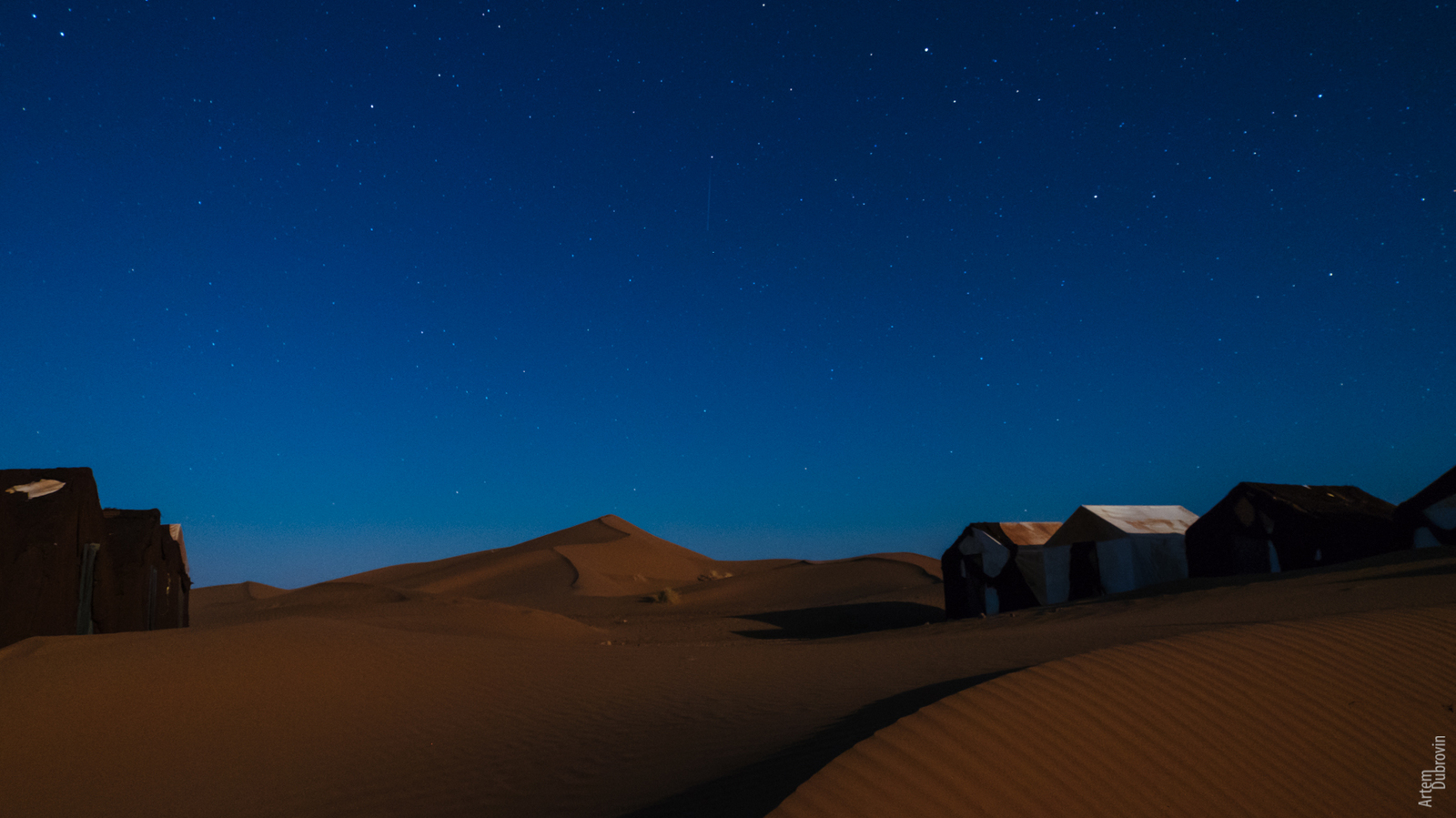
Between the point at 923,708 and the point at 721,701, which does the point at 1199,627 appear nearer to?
the point at 721,701

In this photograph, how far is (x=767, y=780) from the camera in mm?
4031

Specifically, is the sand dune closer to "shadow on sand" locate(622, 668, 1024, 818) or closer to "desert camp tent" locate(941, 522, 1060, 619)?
"shadow on sand" locate(622, 668, 1024, 818)

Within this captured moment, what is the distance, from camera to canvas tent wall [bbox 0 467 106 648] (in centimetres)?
1008

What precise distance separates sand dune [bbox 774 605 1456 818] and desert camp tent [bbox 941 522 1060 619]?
1531cm

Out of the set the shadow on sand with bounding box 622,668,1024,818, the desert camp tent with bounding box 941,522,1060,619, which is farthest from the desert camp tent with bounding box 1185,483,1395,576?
the shadow on sand with bounding box 622,668,1024,818

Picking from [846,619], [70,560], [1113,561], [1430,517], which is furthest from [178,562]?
[1430,517]

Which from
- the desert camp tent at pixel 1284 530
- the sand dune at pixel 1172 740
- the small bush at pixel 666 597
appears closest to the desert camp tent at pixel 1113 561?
the desert camp tent at pixel 1284 530

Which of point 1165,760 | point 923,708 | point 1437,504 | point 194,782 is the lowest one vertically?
point 194,782

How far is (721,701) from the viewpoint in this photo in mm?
7578

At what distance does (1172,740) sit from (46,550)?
1311cm

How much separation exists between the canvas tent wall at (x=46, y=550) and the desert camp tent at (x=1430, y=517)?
24.0 metres

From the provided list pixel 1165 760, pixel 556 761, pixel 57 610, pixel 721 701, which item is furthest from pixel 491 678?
pixel 1165 760

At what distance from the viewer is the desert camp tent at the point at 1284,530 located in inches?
712

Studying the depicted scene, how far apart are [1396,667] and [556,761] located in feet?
21.7
